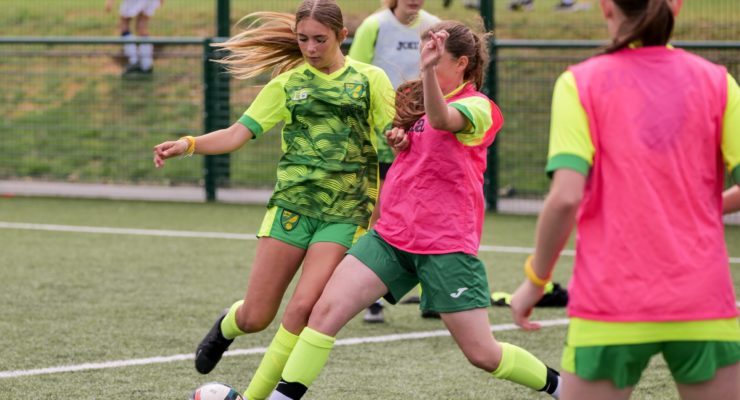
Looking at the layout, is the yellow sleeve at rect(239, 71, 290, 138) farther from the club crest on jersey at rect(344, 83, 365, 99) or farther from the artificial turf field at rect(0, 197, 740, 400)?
the artificial turf field at rect(0, 197, 740, 400)

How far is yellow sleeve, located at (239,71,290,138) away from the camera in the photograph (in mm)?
5441

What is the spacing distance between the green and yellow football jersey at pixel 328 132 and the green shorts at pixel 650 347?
2.15 metres

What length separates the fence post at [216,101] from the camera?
1438 centimetres

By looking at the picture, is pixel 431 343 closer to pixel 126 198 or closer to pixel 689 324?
pixel 689 324

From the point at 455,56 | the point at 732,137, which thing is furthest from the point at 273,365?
the point at 732,137

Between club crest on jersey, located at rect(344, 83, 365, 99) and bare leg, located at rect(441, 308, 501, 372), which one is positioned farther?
club crest on jersey, located at rect(344, 83, 365, 99)

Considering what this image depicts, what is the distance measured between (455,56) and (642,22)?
1.69m

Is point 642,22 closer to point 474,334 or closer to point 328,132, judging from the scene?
point 474,334

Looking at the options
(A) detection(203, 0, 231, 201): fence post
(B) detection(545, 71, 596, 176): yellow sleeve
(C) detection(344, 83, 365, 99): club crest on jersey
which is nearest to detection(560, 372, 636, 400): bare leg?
(B) detection(545, 71, 596, 176): yellow sleeve

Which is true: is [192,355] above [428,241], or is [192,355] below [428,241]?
below

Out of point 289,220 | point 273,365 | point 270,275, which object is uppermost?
point 289,220

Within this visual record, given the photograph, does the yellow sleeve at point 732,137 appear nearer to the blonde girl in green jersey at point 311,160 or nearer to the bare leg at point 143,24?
the blonde girl in green jersey at point 311,160

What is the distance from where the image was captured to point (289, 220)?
5336 millimetres

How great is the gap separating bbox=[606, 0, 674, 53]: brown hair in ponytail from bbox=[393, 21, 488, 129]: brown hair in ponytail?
1.60 meters
